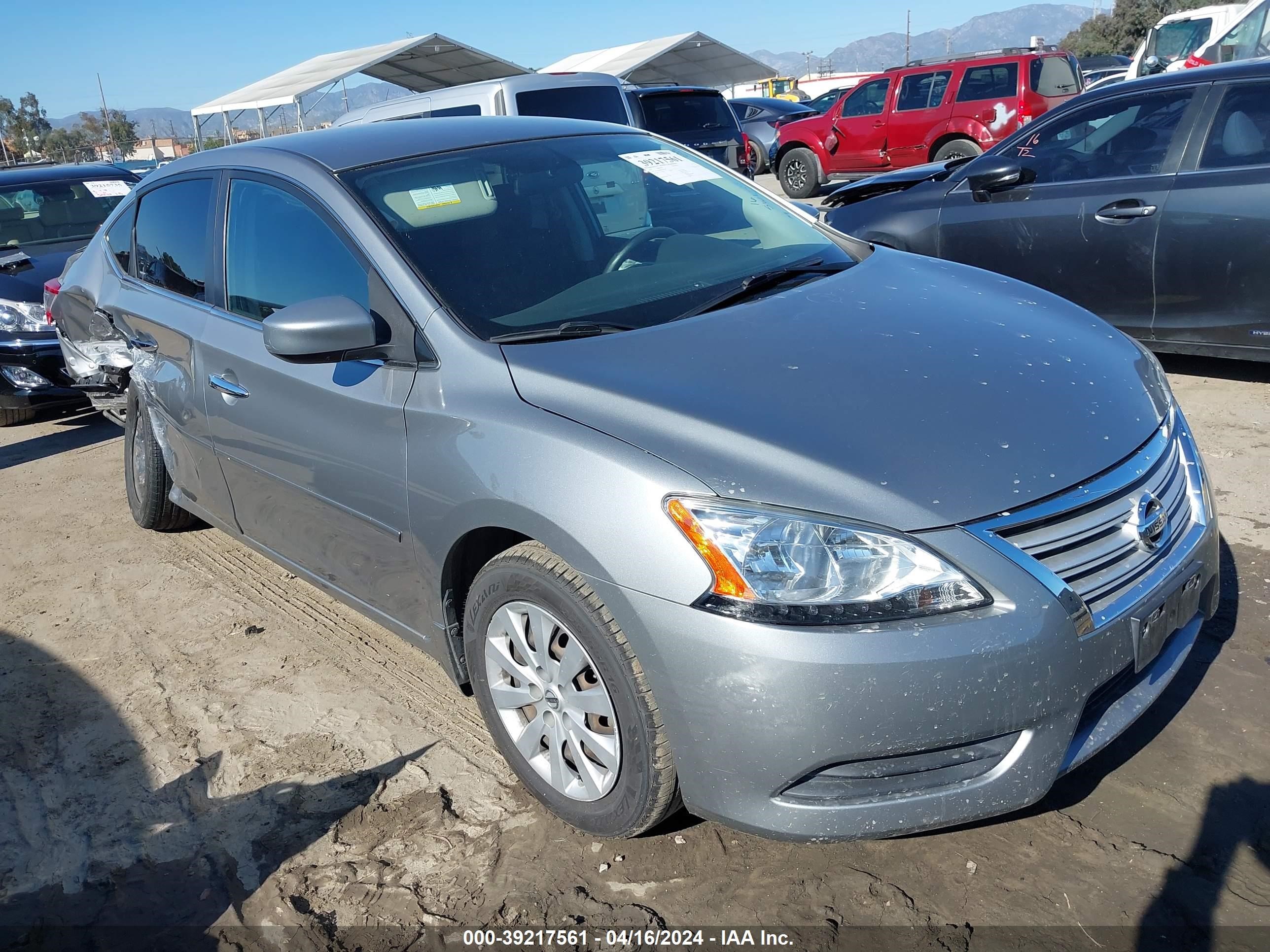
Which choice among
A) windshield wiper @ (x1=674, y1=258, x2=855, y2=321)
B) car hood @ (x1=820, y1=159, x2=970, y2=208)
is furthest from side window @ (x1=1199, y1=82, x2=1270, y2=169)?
windshield wiper @ (x1=674, y1=258, x2=855, y2=321)

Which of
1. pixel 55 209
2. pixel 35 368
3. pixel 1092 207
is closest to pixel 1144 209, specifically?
pixel 1092 207

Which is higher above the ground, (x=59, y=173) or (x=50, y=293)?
(x=59, y=173)

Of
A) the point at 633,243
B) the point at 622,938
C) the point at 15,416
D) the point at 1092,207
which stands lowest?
the point at 622,938

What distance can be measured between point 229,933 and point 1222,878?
2212 mm

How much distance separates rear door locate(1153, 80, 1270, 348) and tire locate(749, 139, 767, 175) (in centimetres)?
1386

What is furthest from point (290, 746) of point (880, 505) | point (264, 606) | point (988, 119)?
point (988, 119)

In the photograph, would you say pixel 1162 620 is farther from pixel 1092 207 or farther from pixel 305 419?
pixel 1092 207

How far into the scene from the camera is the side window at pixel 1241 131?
4816 millimetres

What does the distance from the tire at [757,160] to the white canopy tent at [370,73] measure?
776 cm

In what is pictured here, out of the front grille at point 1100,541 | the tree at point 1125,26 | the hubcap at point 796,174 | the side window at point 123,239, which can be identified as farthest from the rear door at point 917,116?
the tree at point 1125,26

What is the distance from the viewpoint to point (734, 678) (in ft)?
6.72

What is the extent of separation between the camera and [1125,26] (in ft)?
185

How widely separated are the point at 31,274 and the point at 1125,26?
62820 mm

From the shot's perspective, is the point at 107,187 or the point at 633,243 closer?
the point at 633,243
